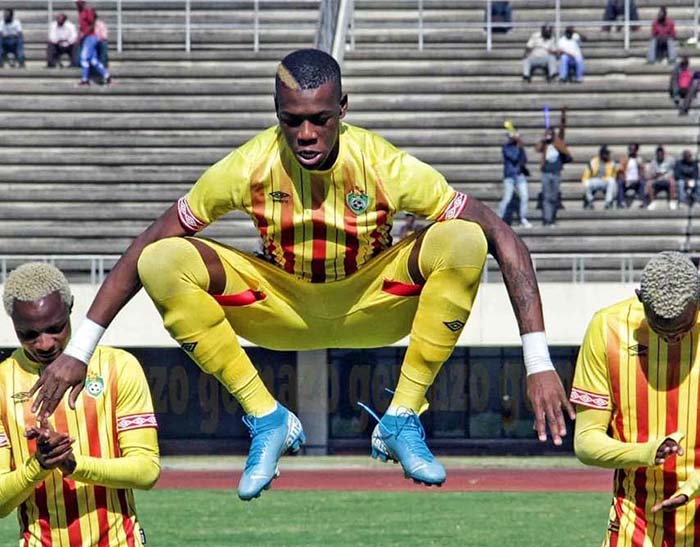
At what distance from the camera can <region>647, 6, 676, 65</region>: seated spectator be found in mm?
29859

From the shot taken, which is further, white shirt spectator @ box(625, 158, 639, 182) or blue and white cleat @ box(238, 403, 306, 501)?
white shirt spectator @ box(625, 158, 639, 182)

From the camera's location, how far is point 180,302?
257 inches

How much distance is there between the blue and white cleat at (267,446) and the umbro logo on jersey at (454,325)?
78cm

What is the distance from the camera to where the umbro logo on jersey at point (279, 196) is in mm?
6453

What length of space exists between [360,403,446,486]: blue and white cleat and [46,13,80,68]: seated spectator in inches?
957

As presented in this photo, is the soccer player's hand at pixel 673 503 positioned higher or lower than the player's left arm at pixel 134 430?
lower

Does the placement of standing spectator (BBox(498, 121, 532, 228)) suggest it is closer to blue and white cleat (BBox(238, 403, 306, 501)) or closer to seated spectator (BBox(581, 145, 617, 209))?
seated spectator (BBox(581, 145, 617, 209))

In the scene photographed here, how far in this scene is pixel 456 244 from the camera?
6395 mm

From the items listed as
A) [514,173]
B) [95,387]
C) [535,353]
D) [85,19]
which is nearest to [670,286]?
[535,353]

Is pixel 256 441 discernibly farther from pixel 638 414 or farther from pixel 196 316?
pixel 638 414

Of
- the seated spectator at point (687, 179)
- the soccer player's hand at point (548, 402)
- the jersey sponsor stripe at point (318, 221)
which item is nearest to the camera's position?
the soccer player's hand at point (548, 402)

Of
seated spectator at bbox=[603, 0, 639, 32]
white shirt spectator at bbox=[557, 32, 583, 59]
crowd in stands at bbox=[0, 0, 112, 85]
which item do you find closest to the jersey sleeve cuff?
→ white shirt spectator at bbox=[557, 32, 583, 59]

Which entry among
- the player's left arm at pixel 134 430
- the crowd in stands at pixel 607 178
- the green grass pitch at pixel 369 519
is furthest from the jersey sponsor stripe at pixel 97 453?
the crowd in stands at pixel 607 178

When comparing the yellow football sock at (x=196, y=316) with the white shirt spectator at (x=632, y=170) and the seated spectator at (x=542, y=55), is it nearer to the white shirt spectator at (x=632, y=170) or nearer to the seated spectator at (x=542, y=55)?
the white shirt spectator at (x=632, y=170)
